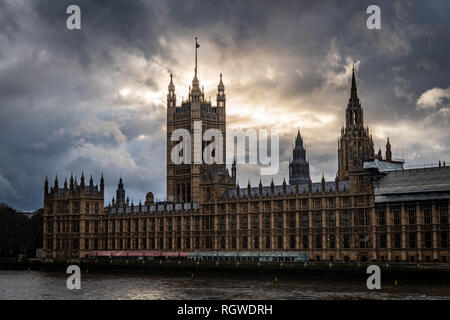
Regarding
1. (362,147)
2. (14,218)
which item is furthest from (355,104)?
(14,218)

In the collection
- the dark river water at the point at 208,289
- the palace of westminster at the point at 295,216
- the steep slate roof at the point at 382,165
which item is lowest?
the dark river water at the point at 208,289

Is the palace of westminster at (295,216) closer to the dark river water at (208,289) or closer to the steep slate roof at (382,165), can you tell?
the steep slate roof at (382,165)

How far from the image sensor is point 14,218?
195250 millimetres

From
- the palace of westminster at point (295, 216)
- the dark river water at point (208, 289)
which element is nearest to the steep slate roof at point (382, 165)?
the palace of westminster at point (295, 216)

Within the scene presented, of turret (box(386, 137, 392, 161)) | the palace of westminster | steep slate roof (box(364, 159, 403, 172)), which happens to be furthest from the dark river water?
turret (box(386, 137, 392, 161))

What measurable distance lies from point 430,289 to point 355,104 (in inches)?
3826

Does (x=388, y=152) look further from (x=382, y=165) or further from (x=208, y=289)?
(x=208, y=289)

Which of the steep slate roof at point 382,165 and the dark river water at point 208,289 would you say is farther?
the steep slate roof at point 382,165

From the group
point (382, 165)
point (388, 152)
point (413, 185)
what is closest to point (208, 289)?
point (413, 185)

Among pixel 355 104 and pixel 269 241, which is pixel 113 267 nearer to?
pixel 269 241

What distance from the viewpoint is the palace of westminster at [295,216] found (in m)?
135

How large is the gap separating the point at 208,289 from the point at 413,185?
157 ft

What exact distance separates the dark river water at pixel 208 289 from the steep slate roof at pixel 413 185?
27.9m

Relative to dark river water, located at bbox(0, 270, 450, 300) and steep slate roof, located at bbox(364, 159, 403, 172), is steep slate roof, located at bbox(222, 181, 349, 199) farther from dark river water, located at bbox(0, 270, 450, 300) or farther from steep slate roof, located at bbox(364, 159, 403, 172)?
dark river water, located at bbox(0, 270, 450, 300)
